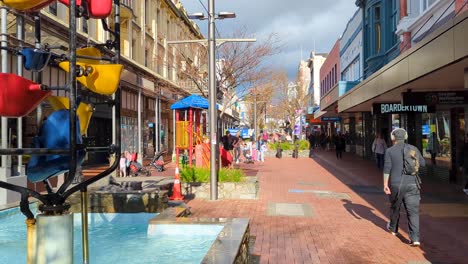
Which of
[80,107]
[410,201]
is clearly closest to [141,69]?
[410,201]

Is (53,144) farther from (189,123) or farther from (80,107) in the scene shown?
(189,123)

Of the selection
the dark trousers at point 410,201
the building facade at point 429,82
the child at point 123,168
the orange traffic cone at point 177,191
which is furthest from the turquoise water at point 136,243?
the child at point 123,168

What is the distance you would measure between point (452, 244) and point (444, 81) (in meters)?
5.99

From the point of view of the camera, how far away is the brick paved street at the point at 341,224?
6961mm

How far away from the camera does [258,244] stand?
7.55 m

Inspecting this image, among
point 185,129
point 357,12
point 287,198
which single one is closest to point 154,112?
point 185,129

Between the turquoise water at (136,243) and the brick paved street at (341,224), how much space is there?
2.95ft

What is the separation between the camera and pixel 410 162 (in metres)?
7.59

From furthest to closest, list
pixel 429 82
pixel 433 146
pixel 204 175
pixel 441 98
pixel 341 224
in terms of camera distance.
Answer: pixel 433 146 < pixel 204 175 < pixel 441 98 < pixel 429 82 < pixel 341 224

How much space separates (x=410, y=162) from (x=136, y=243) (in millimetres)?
4538

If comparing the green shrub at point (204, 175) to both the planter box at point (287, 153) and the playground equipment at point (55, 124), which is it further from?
the planter box at point (287, 153)

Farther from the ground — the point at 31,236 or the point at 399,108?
the point at 399,108

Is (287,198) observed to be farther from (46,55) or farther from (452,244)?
(46,55)

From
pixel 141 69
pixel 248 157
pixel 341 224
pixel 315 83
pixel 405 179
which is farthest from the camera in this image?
pixel 315 83
